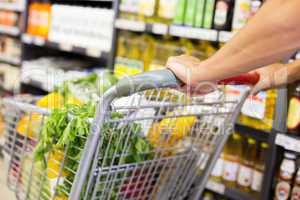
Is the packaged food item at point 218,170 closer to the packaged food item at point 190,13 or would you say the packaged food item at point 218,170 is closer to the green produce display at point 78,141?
the packaged food item at point 190,13

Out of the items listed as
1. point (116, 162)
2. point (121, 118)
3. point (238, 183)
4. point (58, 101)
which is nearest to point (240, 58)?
point (121, 118)

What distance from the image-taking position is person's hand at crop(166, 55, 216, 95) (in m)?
1.10

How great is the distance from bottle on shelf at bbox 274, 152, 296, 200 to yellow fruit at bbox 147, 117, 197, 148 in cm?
64

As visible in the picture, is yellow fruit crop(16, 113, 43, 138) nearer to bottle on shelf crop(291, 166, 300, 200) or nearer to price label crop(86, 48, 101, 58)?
bottle on shelf crop(291, 166, 300, 200)

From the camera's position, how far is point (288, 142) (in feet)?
5.99

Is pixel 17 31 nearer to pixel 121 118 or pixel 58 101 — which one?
pixel 58 101

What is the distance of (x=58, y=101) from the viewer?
169cm

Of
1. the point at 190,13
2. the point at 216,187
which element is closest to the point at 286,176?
the point at 216,187

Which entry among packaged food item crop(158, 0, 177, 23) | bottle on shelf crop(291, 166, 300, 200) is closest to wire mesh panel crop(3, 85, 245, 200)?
bottle on shelf crop(291, 166, 300, 200)

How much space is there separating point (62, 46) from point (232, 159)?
65.5 inches

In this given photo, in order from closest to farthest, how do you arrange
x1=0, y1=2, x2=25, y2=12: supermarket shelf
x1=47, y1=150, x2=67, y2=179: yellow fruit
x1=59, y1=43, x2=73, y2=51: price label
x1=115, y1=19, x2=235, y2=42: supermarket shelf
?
x1=47, y1=150, x2=67, y2=179: yellow fruit < x1=115, y1=19, x2=235, y2=42: supermarket shelf < x1=59, y1=43, x2=73, y2=51: price label < x1=0, y1=2, x2=25, y2=12: supermarket shelf

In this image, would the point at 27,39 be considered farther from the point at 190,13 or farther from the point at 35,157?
the point at 35,157

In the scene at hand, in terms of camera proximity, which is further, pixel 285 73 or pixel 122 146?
pixel 285 73

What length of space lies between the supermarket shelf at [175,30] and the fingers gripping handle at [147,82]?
0.88 m
